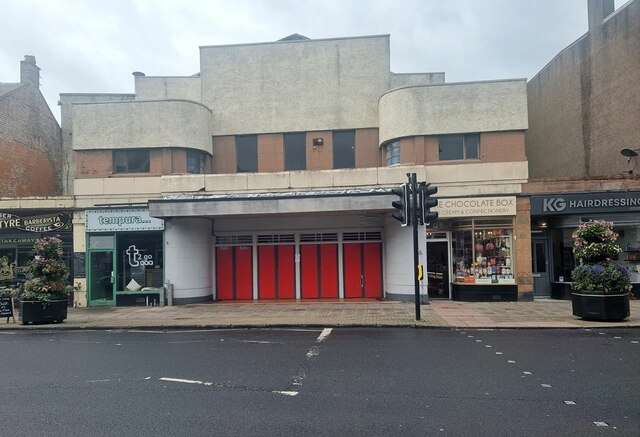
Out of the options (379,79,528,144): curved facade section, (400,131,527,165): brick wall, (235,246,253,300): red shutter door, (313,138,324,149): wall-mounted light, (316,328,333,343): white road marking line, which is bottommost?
(316,328,333,343): white road marking line

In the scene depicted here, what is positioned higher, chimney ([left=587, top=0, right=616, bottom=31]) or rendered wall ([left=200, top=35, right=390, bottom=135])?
chimney ([left=587, top=0, right=616, bottom=31])

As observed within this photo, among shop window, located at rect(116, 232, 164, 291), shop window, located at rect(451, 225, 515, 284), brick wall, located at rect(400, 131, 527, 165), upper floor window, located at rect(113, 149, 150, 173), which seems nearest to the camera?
shop window, located at rect(451, 225, 515, 284)

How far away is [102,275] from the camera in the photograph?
59.7 feet

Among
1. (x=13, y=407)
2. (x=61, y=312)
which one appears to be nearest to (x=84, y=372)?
(x=13, y=407)

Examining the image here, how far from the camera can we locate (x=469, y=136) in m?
17.5

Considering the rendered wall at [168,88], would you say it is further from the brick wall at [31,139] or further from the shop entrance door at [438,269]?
the shop entrance door at [438,269]

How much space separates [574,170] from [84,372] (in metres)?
21.7

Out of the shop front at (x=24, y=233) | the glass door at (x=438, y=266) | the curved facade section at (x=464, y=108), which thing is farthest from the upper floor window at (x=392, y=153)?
the shop front at (x=24, y=233)

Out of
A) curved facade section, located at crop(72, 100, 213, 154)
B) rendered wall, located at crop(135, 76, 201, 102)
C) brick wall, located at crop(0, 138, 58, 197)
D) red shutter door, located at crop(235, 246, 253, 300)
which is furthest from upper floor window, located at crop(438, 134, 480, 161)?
brick wall, located at crop(0, 138, 58, 197)

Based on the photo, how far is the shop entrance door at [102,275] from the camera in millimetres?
18062

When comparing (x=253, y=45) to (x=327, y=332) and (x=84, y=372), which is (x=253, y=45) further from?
(x=84, y=372)

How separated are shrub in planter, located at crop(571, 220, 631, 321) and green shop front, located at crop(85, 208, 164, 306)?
14055 millimetres

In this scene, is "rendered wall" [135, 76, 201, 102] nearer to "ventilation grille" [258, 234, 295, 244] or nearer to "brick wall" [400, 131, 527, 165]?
"ventilation grille" [258, 234, 295, 244]

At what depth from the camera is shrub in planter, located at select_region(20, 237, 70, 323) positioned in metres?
13.6
